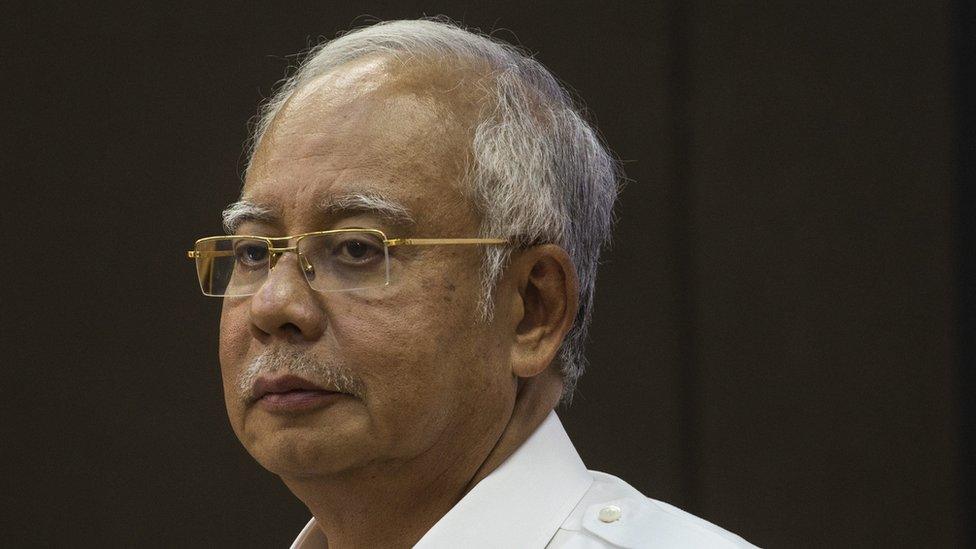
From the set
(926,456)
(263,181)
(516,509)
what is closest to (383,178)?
(263,181)

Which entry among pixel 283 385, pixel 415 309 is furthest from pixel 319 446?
pixel 415 309

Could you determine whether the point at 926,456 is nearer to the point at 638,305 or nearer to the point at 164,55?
the point at 638,305

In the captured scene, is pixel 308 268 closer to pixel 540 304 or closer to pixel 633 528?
pixel 540 304

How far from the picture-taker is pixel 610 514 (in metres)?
1.98

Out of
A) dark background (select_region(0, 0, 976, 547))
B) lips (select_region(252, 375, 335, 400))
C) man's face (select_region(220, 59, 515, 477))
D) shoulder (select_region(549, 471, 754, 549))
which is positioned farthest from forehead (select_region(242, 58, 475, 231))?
dark background (select_region(0, 0, 976, 547))

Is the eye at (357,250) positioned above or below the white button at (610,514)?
A: above

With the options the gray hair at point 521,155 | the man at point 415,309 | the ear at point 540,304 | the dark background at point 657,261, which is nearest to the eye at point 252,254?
the man at point 415,309

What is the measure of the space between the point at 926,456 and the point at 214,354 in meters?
1.76

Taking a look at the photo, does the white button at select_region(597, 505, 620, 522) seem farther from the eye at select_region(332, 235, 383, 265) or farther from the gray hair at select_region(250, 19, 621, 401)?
the eye at select_region(332, 235, 383, 265)

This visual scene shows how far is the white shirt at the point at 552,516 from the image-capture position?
1954 mm

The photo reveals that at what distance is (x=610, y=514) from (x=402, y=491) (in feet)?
1.03

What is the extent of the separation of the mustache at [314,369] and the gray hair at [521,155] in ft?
0.75

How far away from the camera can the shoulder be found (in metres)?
1.95

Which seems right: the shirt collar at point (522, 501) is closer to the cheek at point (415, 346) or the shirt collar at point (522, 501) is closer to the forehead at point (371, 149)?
the cheek at point (415, 346)
